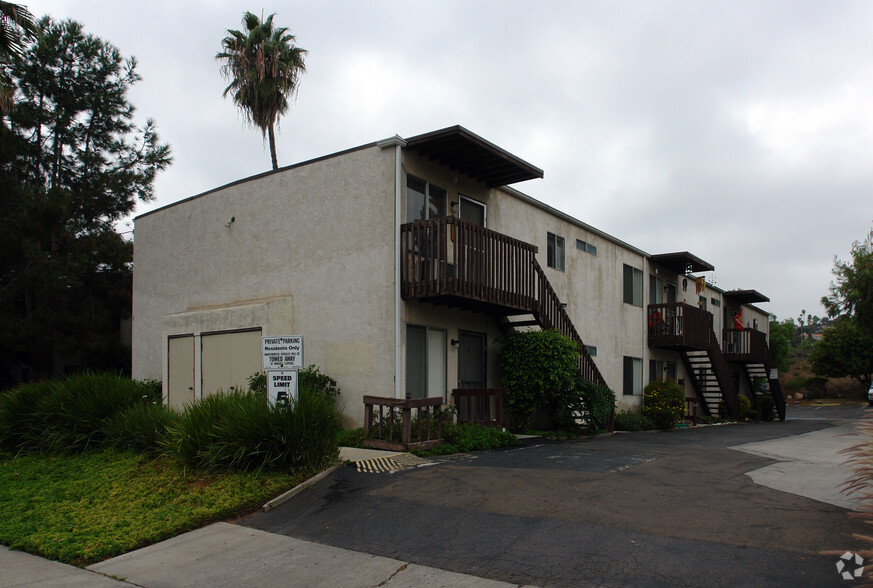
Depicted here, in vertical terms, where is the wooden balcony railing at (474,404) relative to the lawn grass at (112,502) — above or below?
above

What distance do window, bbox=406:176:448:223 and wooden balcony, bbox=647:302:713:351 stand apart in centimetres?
1165

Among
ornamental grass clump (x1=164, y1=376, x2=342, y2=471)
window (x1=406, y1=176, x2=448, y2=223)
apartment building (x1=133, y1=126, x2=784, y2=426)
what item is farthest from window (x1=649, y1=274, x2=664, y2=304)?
ornamental grass clump (x1=164, y1=376, x2=342, y2=471)

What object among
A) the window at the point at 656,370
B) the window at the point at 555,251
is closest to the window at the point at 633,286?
the window at the point at 656,370

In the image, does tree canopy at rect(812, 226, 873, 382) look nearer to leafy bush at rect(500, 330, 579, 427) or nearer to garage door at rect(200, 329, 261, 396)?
leafy bush at rect(500, 330, 579, 427)

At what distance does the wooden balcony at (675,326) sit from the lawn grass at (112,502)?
17.6 m

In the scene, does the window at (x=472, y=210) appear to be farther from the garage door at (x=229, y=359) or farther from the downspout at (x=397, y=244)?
the garage door at (x=229, y=359)

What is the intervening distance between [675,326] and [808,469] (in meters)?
14.5

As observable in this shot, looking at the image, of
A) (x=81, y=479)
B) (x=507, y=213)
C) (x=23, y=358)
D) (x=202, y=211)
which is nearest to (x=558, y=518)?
(x=81, y=479)

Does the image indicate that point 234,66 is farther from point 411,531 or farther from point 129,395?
point 411,531

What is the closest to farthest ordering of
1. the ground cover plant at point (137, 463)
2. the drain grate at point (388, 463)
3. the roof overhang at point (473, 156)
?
the ground cover plant at point (137, 463) < the drain grate at point (388, 463) < the roof overhang at point (473, 156)

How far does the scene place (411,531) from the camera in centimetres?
699

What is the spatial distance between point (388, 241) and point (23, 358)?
16684mm

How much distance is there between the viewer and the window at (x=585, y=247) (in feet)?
66.5

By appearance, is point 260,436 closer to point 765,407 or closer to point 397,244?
point 397,244
